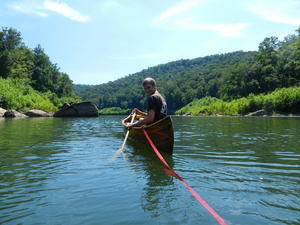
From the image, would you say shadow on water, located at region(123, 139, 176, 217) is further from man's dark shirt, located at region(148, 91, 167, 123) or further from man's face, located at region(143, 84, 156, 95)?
man's face, located at region(143, 84, 156, 95)

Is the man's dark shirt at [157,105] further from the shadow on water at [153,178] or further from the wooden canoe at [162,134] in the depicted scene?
the shadow on water at [153,178]

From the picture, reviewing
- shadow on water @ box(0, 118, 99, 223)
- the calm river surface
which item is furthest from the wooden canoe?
shadow on water @ box(0, 118, 99, 223)

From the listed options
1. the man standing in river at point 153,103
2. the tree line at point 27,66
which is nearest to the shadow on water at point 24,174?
the man standing in river at point 153,103

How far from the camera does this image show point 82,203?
12.6 ft

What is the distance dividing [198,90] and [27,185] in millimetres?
121360

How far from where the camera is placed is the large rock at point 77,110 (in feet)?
137

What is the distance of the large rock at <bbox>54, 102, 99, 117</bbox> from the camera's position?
4178cm

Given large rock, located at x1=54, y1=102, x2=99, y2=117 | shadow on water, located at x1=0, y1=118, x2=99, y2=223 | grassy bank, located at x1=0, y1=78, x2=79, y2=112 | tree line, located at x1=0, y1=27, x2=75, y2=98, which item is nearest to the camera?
shadow on water, located at x1=0, y1=118, x2=99, y2=223

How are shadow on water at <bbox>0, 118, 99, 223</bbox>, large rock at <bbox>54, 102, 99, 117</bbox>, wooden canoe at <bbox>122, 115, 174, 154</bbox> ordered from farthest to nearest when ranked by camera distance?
large rock at <bbox>54, 102, 99, 117</bbox>
wooden canoe at <bbox>122, 115, 174, 154</bbox>
shadow on water at <bbox>0, 118, 99, 223</bbox>

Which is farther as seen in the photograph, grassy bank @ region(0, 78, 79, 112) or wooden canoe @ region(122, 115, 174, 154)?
grassy bank @ region(0, 78, 79, 112)

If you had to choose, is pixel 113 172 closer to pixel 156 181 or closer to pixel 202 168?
pixel 156 181

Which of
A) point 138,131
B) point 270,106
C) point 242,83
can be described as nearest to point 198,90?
point 242,83

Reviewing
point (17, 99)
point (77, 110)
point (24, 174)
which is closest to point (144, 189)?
point (24, 174)

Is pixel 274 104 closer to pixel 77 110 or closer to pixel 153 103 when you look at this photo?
pixel 77 110
